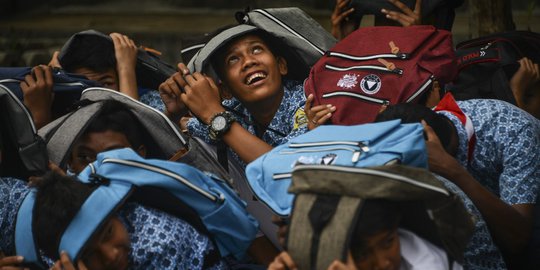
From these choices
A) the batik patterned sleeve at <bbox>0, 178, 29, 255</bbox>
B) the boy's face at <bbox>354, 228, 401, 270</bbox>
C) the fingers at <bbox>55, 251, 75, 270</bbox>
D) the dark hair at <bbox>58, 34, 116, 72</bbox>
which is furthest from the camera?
the dark hair at <bbox>58, 34, 116, 72</bbox>

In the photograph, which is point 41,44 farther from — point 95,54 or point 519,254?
point 519,254

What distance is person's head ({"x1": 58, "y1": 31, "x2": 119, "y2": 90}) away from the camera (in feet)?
17.8

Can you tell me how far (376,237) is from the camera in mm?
3279

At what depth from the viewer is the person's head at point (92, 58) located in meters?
5.43

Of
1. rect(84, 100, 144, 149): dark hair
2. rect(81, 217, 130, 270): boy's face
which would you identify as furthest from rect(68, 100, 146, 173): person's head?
rect(81, 217, 130, 270): boy's face

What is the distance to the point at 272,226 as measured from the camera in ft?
14.7

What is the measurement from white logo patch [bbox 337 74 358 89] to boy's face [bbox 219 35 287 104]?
38 cm

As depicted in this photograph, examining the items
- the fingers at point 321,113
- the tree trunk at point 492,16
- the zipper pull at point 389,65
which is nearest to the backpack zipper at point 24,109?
the fingers at point 321,113

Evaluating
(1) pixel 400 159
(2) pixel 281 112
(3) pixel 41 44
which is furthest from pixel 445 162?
(3) pixel 41 44

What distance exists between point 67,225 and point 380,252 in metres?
0.97

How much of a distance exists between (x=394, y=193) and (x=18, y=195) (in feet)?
5.60

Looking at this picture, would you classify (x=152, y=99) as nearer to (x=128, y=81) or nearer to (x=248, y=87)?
(x=128, y=81)

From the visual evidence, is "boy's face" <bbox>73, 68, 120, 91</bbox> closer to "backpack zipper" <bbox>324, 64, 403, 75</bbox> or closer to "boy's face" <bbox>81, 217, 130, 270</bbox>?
"backpack zipper" <bbox>324, 64, 403, 75</bbox>

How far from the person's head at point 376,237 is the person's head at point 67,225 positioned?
81 cm
